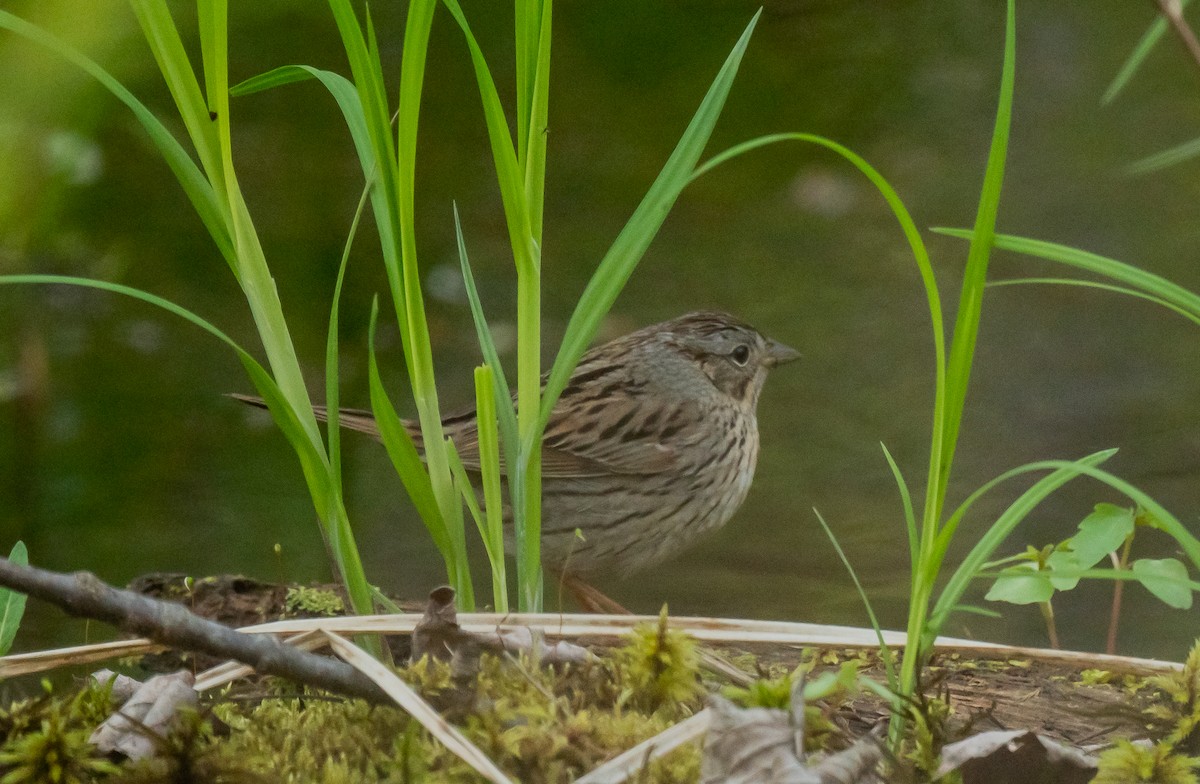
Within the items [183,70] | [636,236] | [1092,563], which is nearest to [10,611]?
[183,70]

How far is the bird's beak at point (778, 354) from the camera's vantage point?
3979 mm

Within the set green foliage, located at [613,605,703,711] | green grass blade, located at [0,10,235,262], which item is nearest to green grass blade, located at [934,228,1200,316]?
green foliage, located at [613,605,703,711]

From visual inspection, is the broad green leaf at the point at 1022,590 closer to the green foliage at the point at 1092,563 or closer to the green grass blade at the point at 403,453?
the green foliage at the point at 1092,563

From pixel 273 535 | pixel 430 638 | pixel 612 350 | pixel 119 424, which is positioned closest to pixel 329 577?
pixel 273 535

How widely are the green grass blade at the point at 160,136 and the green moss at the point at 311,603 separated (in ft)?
2.92

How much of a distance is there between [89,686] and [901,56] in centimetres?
434

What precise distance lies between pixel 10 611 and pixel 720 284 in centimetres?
335

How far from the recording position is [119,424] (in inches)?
155

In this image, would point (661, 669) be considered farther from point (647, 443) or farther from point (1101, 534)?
point (647, 443)

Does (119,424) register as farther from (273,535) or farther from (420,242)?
(420,242)

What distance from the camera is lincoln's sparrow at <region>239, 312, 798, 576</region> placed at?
352cm

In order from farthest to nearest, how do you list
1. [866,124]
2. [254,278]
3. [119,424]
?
[866,124] → [119,424] → [254,278]

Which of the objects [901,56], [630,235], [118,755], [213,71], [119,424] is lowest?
[118,755]

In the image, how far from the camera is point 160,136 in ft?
6.19
